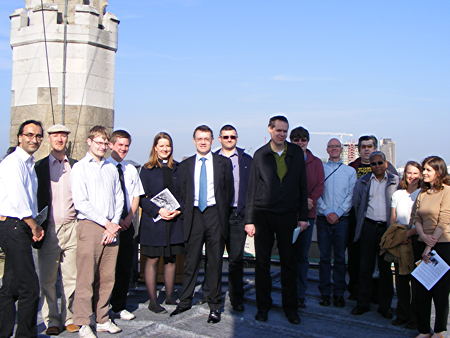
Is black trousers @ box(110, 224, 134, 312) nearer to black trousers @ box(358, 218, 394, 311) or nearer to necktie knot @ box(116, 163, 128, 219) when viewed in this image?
necktie knot @ box(116, 163, 128, 219)

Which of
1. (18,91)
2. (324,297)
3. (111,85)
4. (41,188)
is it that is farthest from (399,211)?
(18,91)

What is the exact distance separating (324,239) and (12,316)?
327cm

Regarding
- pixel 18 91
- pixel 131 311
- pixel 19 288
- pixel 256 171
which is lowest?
pixel 131 311

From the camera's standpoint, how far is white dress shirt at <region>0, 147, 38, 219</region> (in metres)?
4.07

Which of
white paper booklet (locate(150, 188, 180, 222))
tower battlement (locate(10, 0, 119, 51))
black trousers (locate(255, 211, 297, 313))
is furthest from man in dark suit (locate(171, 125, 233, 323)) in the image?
tower battlement (locate(10, 0, 119, 51))

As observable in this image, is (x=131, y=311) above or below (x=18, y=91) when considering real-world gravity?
below

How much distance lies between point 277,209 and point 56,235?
2.13m

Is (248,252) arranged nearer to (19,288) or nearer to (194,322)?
(194,322)

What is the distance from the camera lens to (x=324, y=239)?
5.71 m

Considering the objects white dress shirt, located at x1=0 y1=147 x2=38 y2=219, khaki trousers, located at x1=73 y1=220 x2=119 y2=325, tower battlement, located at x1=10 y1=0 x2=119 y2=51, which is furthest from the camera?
tower battlement, located at x1=10 y1=0 x2=119 y2=51

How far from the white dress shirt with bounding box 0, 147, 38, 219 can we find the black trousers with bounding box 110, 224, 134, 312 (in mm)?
1172

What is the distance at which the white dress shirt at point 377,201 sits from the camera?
212 inches

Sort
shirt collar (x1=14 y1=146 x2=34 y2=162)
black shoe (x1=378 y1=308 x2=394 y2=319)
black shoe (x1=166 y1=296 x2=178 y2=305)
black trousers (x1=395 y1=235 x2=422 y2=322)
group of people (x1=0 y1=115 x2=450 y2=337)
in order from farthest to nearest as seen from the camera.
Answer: black shoe (x1=166 y1=296 x2=178 y2=305) → black shoe (x1=378 y1=308 x2=394 y2=319) → black trousers (x1=395 y1=235 x2=422 y2=322) → group of people (x1=0 y1=115 x2=450 y2=337) → shirt collar (x1=14 y1=146 x2=34 y2=162)

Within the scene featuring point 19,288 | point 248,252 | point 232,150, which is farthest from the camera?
point 248,252
